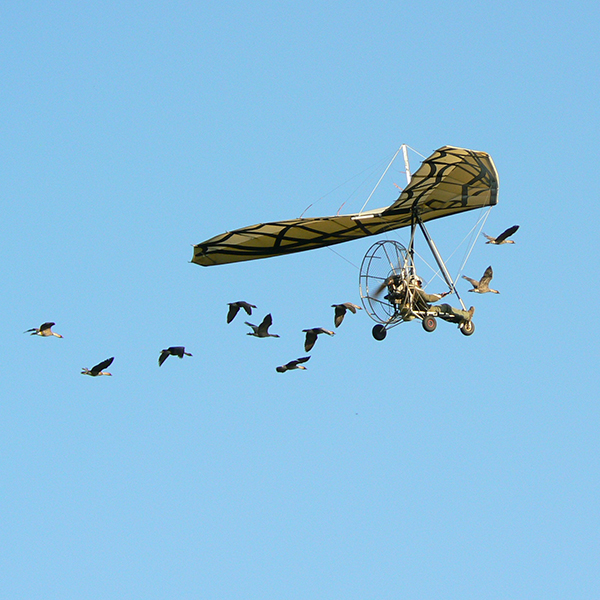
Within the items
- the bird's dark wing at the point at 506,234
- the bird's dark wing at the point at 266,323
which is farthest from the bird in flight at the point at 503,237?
the bird's dark wing at the point at 266,323

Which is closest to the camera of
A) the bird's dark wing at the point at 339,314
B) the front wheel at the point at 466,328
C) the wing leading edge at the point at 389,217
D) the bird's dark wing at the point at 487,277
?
the wing leading edge at the point at 389,217

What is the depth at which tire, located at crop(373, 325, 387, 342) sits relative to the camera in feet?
120

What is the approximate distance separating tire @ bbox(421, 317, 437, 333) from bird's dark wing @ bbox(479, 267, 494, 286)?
105 inches

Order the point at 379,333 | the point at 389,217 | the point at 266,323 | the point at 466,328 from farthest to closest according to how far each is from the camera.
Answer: the point at 266,323, the point at 389,217, the point at 466,328, the point at 379,333

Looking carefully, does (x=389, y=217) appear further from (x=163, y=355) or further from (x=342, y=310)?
(x=163, y=355)

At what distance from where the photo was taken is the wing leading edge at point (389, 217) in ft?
116

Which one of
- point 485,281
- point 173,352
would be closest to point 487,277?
point 485,281

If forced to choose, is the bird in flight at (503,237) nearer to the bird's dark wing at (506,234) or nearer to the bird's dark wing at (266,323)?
the bird's dark wing at (506,234)

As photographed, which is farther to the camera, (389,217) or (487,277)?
(389,217)

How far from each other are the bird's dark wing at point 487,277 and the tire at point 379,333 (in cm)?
381

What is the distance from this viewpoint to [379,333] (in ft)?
120

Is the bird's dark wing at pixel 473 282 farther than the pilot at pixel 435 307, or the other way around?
the bird's dark wing at pixel 473 282

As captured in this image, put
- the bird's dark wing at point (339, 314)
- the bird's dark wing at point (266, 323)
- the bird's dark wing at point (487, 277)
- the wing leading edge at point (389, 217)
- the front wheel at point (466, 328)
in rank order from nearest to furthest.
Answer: the wing leading edge at point (389, 217), the bird's dark wing at point (339, 314), the front wheel at point (466, 328), the bird's dark wing at point (487, 277), the bird's dark wing at point (266, 323)

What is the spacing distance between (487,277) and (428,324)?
312 centimetres
